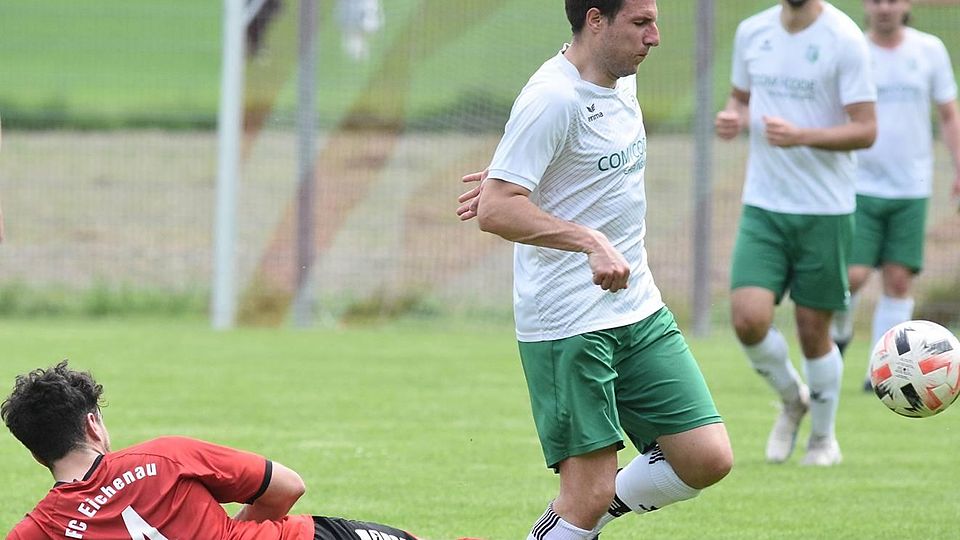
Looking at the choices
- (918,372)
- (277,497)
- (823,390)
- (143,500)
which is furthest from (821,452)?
(143,500)

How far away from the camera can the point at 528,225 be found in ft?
16.3

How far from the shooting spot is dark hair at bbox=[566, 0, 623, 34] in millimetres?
5133

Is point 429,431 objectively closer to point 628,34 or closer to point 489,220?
point 489,220

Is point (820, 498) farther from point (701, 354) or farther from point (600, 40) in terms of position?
point (701, 354)

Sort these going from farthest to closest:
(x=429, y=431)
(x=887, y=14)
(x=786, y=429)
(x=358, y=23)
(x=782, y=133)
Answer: (x=358, y=23)
(x=887, y=14)
(x=429, y=431)
(x=786, y=429)
(x=782, y=133)

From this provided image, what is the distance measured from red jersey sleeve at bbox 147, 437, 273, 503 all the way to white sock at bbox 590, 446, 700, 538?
44.6 inches

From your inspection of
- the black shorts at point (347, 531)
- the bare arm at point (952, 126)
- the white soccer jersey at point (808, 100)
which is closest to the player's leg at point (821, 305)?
the white soccer jersey at point (808, 100)

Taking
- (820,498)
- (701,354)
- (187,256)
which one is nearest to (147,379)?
(701,354)

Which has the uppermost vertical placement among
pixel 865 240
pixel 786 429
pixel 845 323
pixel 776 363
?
pixel 865 240

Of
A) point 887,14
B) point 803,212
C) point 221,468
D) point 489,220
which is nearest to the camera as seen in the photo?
point 221,468

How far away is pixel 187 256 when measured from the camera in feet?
56.6

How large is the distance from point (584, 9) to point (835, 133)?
2.96 meters

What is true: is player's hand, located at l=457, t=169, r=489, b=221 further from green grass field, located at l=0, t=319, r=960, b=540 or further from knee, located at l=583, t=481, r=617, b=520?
green grass field, located at l=0, t=319, r=960, b=540

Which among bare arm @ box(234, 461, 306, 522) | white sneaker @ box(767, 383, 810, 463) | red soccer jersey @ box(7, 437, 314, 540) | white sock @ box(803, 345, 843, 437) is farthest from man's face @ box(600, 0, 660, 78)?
white sneaker @ box(767, 383, 810, 463)
